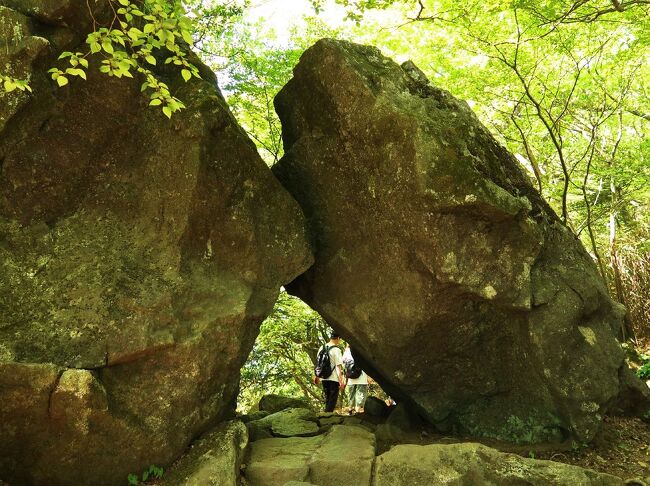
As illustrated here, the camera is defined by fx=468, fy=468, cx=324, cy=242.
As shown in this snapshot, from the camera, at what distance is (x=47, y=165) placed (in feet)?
19.5

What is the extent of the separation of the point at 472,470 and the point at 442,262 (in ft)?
8.91

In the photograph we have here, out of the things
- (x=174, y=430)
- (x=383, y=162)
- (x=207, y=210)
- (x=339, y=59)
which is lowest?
(x=174, y=430)

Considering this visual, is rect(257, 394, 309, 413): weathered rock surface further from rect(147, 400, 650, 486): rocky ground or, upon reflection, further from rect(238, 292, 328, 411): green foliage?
rect(238, 292, 328, 411): green foliage

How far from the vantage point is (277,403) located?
9.61 m

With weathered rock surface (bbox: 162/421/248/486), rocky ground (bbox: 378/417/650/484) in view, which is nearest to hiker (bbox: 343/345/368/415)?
rocky ground (bbox: 378/417/650/484)

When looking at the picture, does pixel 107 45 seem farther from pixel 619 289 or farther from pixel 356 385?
pixel 619 289

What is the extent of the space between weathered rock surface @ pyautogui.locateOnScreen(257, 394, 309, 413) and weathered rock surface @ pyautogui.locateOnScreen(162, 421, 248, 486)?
315cm

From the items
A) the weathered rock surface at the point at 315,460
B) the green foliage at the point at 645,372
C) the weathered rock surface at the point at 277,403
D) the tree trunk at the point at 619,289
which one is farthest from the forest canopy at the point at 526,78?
the weathered rock surface at the point at 315,460

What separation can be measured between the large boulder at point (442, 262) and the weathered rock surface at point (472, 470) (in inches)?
57.1

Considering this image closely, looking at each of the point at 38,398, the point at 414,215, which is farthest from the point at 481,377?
the point at 38,398

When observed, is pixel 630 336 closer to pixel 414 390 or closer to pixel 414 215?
pixel 414 390

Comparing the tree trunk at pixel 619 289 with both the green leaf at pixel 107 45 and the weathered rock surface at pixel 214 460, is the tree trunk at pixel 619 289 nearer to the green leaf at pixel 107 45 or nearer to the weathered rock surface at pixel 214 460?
the weathered rock surface at pixel 214 460

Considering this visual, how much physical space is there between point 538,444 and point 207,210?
6011mm

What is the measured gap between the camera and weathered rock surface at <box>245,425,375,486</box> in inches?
233
